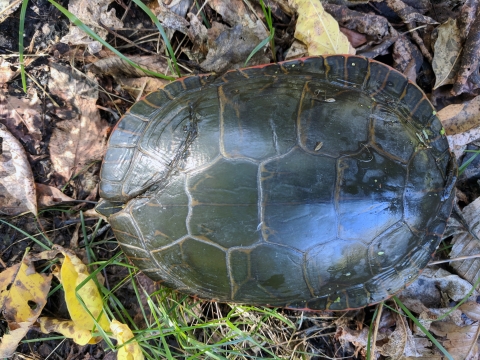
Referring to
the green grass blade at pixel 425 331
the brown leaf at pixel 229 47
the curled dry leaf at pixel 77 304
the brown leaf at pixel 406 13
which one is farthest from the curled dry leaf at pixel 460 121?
the curled dry leaf at pixel 77 304

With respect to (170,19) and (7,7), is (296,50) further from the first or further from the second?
(7,7)

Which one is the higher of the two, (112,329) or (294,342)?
(112,329)

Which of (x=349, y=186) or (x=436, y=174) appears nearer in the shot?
(x=349, y=186)

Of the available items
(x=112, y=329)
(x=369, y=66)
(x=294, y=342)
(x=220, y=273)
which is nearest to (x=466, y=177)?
(x=369, y=66)

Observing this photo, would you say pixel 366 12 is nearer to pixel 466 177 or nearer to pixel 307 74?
pixel 307 74

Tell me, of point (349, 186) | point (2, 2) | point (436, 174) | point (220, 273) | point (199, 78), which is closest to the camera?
point (349, 186)

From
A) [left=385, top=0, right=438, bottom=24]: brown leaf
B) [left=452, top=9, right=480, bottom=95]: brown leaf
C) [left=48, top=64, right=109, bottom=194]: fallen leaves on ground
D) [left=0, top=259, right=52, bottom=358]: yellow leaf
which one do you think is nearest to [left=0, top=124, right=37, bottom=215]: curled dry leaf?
[left=48, top=64, right=109, bottom=194]: fallen leaves on ground

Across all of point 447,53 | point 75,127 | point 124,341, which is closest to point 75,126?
point 75,127
